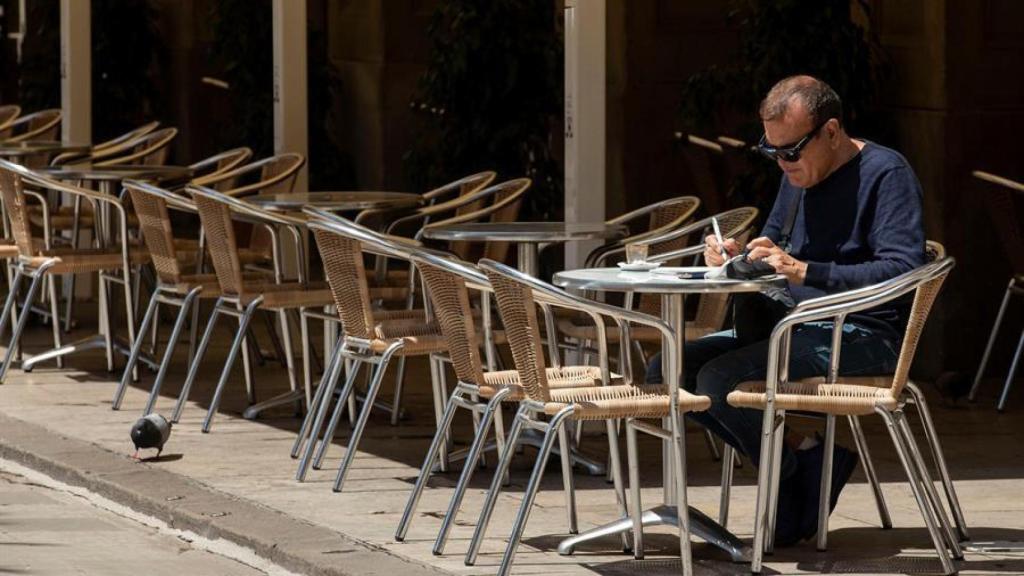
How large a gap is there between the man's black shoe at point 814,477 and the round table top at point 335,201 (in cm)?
292

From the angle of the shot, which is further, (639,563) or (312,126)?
(312,126)

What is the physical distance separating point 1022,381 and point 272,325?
359 cm

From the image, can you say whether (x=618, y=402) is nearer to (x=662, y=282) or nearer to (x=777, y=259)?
(x=662, y=282)

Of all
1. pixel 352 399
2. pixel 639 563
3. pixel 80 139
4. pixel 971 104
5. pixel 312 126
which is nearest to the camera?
pixel 639 563

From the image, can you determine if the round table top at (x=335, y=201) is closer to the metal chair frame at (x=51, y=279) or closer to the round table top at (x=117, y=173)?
the metal chair frame at (x=51, y=279)

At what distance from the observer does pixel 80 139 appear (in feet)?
45.2

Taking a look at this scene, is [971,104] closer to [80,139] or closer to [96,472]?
[96,472]

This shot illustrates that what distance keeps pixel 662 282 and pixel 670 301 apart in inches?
12.3

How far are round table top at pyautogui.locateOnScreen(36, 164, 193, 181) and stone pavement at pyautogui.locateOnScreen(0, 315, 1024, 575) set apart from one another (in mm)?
1042

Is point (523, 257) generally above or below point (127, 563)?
above

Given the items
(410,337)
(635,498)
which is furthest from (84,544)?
(635,498)

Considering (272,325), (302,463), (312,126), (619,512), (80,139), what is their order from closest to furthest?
1. (619,512)
2. (302,463)
3. (272,325)
4. (80,139)
5. (312,126)

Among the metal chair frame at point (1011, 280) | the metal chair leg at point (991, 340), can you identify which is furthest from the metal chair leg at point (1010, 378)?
the metal chair leg at point (991, 340)

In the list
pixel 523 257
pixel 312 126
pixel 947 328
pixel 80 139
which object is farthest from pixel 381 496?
pixel 312 126
